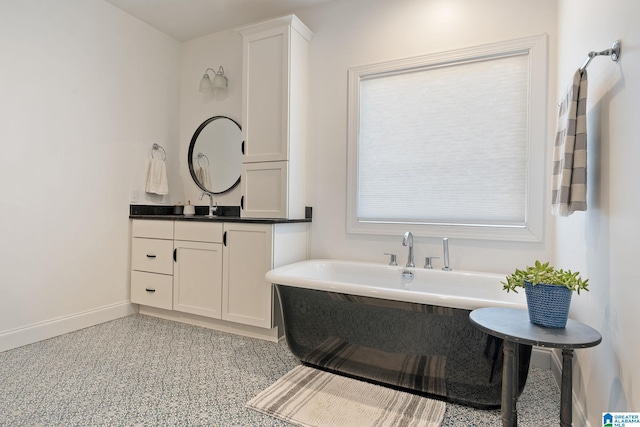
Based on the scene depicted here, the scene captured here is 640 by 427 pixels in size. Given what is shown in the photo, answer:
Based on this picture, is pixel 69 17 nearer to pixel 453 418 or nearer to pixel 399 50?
pixel 399 50

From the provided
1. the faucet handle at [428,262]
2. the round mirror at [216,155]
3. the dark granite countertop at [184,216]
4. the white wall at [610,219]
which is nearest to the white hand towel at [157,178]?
the dark granite countertop at [184,216]

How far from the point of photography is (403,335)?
1.72 m

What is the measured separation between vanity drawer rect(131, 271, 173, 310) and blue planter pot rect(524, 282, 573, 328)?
2.66 metres

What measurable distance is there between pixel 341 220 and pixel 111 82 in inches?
91.9

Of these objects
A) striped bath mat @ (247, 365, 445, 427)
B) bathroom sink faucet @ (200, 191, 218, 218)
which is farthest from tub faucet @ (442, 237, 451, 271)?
bathroom sink faucet @ (200, 191, 218, 218)

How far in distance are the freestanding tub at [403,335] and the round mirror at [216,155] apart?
4.91 ft

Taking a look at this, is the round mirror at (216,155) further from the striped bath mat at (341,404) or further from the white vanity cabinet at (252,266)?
the striped bath mat at (341,404)

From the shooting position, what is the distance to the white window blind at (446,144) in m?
2.38

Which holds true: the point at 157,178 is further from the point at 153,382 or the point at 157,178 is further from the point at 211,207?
the point at 153,382

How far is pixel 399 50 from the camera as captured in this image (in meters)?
2.69

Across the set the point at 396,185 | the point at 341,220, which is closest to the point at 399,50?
the point at 396,185

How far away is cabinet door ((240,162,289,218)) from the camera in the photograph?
281 centimetres

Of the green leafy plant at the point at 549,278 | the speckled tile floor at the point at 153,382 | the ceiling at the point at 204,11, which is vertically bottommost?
the speckled tile floor at the point at 153,382

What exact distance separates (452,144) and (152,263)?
105 inches
